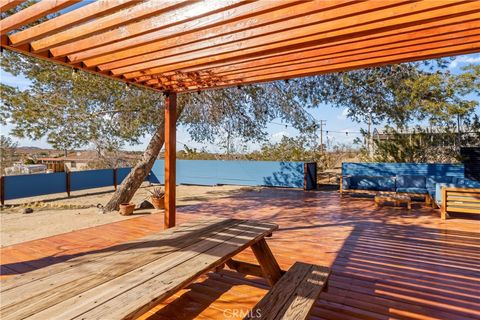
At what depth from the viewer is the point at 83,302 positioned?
1200 mm

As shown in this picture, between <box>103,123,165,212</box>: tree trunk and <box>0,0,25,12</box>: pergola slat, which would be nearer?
<box>0,0,25,12</box>: pergola slat

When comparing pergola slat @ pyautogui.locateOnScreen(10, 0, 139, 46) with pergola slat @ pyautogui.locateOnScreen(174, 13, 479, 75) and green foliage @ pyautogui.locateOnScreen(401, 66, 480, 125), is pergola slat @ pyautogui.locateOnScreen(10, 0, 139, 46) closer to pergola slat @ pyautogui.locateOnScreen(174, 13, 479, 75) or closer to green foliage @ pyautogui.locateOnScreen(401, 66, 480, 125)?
pergola slat @ pyautogui.locateOnScreen(174, 13, 479, 75)

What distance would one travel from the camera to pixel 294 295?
1.65m

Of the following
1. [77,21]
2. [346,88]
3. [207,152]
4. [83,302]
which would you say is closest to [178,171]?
[207,152]

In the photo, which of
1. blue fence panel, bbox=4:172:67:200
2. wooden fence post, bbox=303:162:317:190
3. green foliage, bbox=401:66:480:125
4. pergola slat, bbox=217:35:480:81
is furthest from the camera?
wooden fence post, bbox=303:162:317:190

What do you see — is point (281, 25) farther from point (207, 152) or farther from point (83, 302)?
point (207, 152)

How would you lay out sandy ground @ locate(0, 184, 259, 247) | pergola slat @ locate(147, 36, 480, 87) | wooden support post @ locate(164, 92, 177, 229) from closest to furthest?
pergola slat @ locate(147, 36, 480, 87)
wooden support post @ locate(164, 92, 177, 229)
sandy ground @ locate(0, 184, 259, 247)

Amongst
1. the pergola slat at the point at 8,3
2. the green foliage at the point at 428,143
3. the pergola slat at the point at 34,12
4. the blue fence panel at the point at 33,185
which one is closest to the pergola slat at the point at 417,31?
the pergola slat at the point at 34,12

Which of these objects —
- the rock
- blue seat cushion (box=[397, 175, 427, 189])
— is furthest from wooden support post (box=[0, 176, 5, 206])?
blue seat cushion (box=[397, 175, 427, 189])

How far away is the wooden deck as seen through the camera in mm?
2146

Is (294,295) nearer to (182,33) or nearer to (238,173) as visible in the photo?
(182,33)

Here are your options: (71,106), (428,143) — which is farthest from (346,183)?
(71,106)

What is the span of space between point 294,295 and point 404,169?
7.63 metres

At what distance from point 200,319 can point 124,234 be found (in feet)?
8.58
